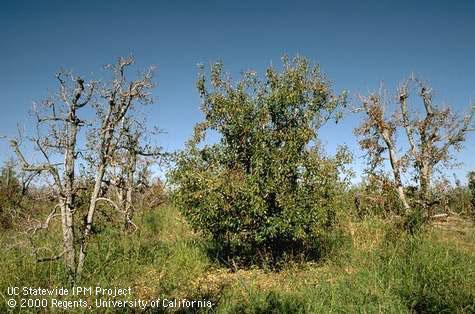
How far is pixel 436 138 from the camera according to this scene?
71.3ft

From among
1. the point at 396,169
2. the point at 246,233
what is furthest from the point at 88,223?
the point at 396,169

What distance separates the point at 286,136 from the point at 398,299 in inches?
206

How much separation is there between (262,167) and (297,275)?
3398mm

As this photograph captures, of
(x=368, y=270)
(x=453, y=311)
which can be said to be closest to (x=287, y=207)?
(x=368, y=270)

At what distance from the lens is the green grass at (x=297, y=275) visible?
29.9 ft

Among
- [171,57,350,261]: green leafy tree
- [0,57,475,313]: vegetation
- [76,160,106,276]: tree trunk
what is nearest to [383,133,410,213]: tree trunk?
[0,57,475,313]: vegetation

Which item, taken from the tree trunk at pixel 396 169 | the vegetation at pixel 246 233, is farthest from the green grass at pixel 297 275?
the tree trunk at pixel 396 169

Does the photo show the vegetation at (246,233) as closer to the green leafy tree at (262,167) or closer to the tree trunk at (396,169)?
the green leafy tree at (262,167)

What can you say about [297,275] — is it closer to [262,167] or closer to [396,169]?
[262,167]

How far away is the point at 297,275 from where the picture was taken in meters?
11.7

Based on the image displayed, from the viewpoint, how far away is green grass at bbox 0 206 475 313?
910cm

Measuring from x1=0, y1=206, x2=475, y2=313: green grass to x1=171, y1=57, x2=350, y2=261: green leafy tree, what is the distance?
1256 millimetres

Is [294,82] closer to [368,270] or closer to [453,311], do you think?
[368,270]

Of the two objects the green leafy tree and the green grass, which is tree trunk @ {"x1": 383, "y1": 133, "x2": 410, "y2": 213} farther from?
the green leafy tree
